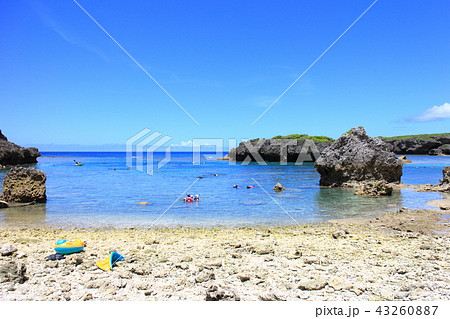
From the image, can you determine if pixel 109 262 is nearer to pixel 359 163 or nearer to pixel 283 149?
pixel 359 163

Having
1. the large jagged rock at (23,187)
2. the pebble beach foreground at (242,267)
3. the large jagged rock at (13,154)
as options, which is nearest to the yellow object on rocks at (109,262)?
the pebble beach foreground at (242,267)

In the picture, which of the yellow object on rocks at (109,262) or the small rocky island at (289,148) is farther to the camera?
the small rocky island at (289,148)

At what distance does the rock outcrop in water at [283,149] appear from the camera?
80562 millimetres

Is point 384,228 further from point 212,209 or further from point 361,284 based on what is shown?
point 212,209

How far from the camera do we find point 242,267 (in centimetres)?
711

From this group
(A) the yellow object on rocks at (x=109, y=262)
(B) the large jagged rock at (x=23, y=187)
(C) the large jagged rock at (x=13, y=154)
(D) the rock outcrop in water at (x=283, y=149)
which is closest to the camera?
(A) the yellow object on rocks at (x=109, y=262)

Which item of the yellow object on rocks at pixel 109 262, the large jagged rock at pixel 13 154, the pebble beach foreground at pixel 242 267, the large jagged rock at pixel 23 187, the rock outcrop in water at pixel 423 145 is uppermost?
the rock outcrop in water at pixel 423 145

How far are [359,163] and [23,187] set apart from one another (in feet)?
84.4

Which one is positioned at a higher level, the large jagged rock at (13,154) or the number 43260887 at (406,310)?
the large jagged rock at (13,154)

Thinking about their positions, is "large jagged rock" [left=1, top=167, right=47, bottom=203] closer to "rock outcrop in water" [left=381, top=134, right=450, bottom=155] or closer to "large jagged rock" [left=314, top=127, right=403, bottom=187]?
"large jagged rock" [left=314, top=127, right=403, bottom=187]

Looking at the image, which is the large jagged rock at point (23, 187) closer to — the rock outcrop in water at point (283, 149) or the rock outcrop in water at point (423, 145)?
the rock outcrop in water at point (283, 149)

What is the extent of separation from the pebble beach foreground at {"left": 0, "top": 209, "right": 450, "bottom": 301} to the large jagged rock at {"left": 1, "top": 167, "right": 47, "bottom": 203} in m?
10.2

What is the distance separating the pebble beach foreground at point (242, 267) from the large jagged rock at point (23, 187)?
10171 mm

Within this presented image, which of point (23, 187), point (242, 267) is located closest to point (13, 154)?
point (23, 187)
